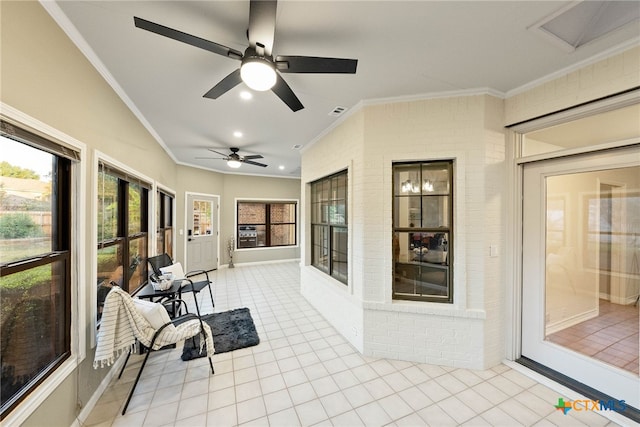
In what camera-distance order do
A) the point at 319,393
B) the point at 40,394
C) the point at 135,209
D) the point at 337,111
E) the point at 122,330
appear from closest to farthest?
the point at 40,394, the point at 122,330, the point at 319,393, the point at 337,111, the point at 135,209

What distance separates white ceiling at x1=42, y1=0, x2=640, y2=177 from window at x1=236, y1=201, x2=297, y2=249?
4.70m

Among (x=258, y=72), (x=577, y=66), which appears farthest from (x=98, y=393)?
(x=577, y=66)

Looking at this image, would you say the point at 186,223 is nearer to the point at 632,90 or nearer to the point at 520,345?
the point at 520,345

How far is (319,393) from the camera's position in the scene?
2.12m

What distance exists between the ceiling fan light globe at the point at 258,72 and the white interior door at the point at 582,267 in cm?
265

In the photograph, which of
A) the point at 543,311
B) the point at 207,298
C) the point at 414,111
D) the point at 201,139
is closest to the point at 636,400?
the point at 543,311

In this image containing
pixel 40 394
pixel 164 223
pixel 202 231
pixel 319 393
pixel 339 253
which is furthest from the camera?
pixel 202 231

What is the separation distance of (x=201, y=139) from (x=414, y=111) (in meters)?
3.35

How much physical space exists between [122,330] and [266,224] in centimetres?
573

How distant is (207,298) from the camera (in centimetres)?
451

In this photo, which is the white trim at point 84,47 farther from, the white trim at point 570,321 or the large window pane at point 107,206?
the white trim at point 570,321

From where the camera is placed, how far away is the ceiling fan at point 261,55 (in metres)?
1.27

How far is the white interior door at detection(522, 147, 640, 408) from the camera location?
1.95m

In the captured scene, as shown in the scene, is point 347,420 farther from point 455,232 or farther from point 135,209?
point 135,209
